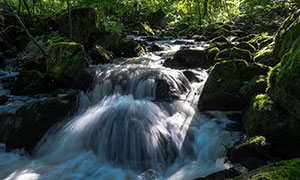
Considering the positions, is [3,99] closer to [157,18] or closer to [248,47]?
[248,47]

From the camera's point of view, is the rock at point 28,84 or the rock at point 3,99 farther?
the rock at point 28,84

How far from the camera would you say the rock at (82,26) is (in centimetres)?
1266

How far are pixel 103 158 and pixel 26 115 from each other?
8.08 feet

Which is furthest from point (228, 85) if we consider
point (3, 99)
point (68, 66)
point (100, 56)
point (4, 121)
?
point (3, 99)

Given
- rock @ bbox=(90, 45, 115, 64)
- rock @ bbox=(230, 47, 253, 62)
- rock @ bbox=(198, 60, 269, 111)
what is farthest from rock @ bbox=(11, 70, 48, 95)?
rock @ bbox=(230, 47, 253, 62)

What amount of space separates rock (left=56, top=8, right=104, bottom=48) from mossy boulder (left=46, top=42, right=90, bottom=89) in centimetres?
472

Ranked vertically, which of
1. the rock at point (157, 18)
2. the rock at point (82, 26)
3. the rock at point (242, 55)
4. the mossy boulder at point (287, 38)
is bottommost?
the rock at point (242, 55)

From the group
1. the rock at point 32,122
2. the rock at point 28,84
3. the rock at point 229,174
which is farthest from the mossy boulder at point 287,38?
the rock at point 28,84

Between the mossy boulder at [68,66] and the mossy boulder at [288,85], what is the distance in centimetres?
647

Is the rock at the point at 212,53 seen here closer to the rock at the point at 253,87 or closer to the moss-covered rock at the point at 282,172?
the rock at the point at 253,87

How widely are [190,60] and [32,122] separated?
713 centimetres

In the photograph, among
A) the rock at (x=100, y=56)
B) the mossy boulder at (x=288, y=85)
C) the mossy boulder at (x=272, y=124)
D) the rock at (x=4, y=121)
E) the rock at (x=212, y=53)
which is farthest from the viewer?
the rock at (x=100, y=56)

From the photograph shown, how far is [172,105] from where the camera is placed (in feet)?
20.5

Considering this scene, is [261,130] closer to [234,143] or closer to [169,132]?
[234,143]
